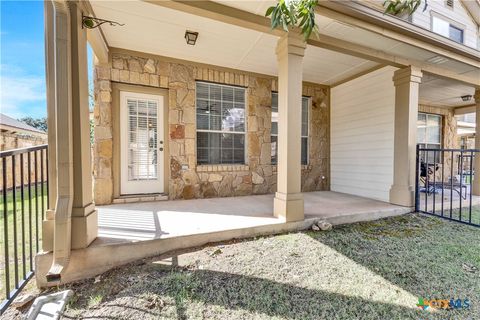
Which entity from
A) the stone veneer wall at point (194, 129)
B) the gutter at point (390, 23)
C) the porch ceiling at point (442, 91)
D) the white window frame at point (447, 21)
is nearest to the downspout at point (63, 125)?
the stone veneer wall at point (194, 129)

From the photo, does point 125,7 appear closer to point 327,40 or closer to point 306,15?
point 306,15

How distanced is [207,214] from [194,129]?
5.79ft

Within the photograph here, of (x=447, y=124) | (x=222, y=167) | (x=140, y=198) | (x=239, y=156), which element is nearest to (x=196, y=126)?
(x=222, y=167)

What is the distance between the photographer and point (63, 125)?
2.00 m

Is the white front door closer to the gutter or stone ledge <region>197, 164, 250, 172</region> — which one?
stone ledge <region>197, 164, 250, 172</region>

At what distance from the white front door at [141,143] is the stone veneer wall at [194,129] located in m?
0.20

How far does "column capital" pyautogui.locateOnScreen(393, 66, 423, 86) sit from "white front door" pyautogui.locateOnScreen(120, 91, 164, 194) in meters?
4.12

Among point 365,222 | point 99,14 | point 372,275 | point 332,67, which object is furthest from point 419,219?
point 99,14

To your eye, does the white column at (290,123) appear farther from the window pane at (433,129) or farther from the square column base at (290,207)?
the window pane at (433,129)

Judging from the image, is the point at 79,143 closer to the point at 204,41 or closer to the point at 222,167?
the point at 204,41

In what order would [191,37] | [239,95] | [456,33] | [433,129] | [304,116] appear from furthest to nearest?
[433,129]
[304,116]
[456,33]
[239,95]
[191,37]

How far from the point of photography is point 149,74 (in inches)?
153

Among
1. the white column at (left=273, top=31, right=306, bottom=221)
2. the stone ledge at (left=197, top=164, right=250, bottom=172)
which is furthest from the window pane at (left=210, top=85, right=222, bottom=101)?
the white column at (left=273, top=31, right=306, bottom=221)

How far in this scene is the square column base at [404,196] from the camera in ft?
12.1
